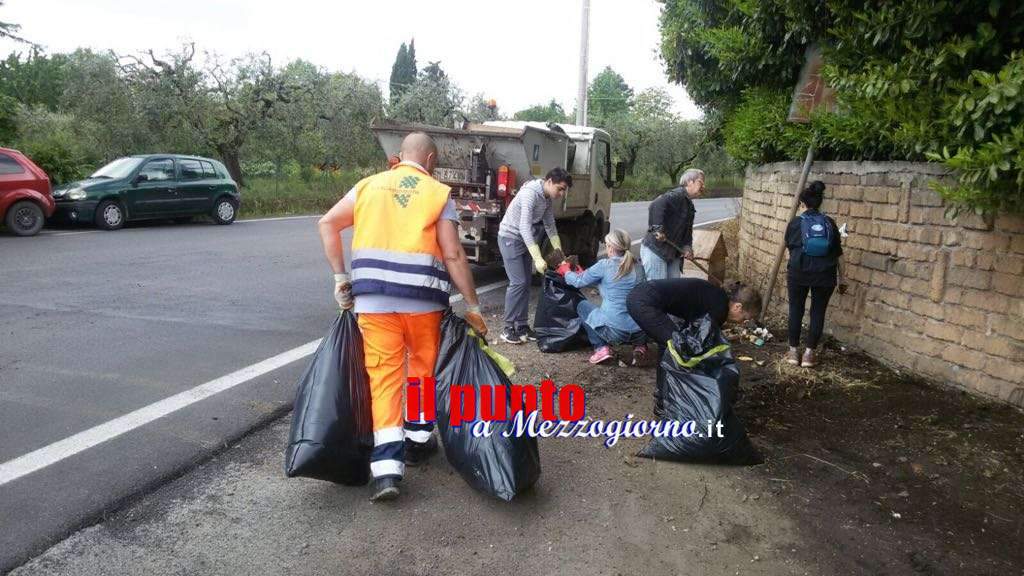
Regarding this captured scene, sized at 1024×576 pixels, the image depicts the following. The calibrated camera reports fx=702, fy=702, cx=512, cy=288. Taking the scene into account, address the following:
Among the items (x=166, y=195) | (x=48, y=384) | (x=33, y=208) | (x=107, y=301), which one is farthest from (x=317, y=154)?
(x=48, y=384)

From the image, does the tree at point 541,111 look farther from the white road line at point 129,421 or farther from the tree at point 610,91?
the white road line at point 129,421

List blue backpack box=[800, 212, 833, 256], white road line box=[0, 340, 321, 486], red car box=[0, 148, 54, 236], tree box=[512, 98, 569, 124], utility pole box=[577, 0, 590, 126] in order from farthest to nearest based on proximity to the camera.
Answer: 1. tree box=[512, 98, 569, 124]
2. utility pole box=[577, 0, 590, 126]
3. red car box=[0, 148, 54, 236]
4. blue backpack box=[800, 212, 833, 256]
5. white road line box=[0, 340, 321, 486]

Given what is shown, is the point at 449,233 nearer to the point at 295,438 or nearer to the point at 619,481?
the point at 295,438

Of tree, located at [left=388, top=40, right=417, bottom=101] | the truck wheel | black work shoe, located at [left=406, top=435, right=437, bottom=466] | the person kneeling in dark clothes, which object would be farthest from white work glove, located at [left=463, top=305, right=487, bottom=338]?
tree, located at [left=388, top=40, right=417, bottom=101]

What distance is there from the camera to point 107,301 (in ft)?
22.8

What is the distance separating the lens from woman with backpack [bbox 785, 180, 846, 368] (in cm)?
513

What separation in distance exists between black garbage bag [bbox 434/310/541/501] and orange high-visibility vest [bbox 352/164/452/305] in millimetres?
334

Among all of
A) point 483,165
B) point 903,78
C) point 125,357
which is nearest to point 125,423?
point 125,357

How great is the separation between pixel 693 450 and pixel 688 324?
3.12 ft

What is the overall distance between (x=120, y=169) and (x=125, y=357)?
32.2 ft

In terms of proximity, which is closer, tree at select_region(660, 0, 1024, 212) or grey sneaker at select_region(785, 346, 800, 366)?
tree at select_region(660, 0, 1024, 212)

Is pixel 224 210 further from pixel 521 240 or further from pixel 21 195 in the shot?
pixel 521 240

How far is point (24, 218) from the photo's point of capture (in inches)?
449

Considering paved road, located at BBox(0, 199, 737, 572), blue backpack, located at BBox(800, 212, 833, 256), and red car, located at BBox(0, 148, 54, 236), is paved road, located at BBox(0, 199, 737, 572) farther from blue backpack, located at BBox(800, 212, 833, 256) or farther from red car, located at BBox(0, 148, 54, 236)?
blue backpack, located at BBox(800, 212, 833, 256)
